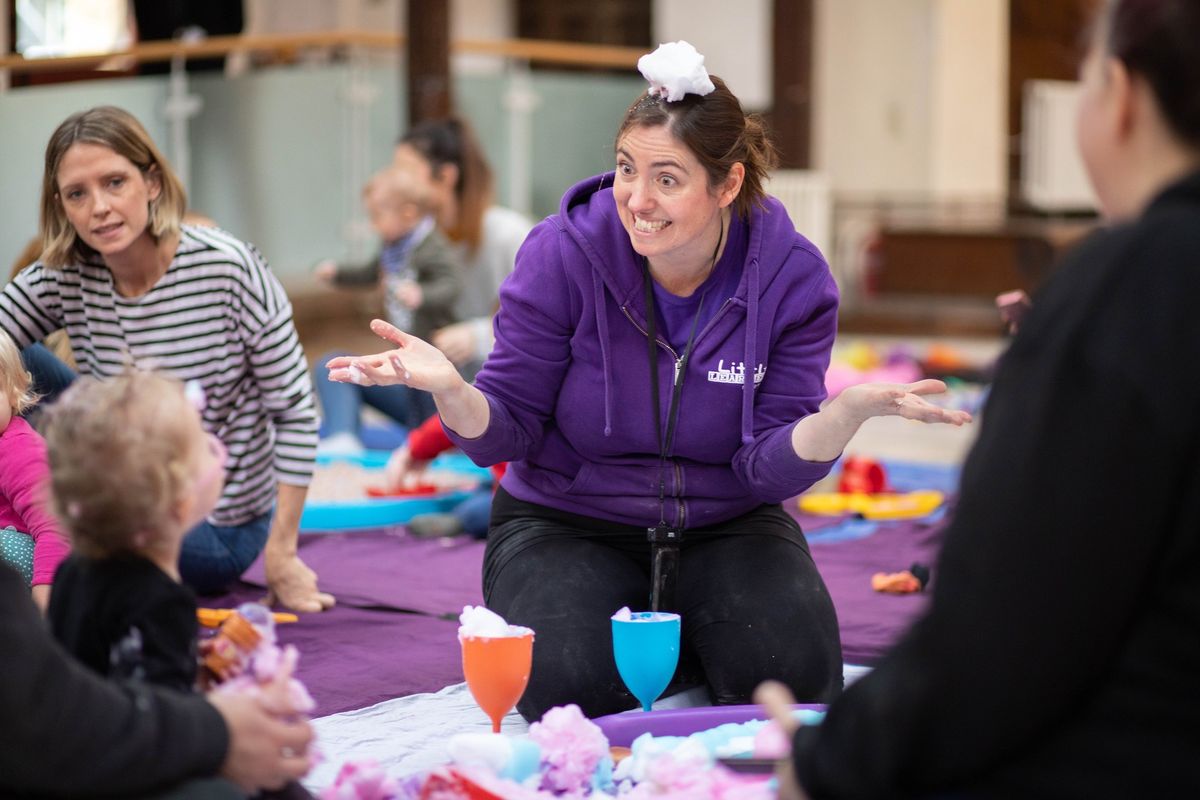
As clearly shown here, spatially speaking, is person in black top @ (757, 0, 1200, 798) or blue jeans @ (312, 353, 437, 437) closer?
person in black top @ (757, 0, 1200, 798)

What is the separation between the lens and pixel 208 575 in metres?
2.61

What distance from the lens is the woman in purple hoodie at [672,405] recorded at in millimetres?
1979

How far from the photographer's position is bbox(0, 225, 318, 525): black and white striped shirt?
2406 millimetres

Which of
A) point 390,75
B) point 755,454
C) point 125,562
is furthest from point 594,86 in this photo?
point 125,562

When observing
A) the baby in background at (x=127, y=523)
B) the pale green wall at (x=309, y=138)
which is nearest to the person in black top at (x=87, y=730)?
the baby in background at (x=127, y=523)

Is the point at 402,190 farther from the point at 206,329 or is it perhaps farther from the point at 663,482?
the point at 663,482

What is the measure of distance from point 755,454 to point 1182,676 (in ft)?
3.48

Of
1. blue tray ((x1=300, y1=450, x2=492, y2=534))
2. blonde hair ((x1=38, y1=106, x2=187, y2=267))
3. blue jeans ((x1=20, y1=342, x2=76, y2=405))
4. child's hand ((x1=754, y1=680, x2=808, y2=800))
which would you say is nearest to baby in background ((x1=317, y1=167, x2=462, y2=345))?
blue tray ((x1=300, y1=450, x2=492, y2=534))

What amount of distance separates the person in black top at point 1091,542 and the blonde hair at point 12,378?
1.46 meters

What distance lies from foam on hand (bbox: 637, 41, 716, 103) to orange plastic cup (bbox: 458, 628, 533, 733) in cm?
76

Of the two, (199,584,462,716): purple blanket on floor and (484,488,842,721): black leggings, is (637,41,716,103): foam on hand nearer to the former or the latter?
(484,488,842,721): black leggings

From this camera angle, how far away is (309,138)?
629 centimetres

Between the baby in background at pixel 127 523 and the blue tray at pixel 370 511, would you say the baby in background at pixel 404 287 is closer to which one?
the blue tray at pixel 370 511

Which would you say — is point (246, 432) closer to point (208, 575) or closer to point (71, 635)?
point (208, 575)
